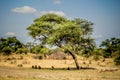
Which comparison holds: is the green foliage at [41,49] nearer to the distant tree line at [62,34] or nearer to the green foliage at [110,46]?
the distant tree line at [62,34]

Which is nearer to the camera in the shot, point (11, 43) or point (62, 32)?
point (62, 32)

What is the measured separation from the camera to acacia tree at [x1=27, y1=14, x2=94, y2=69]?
36.5 metres

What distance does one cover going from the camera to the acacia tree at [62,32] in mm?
36531

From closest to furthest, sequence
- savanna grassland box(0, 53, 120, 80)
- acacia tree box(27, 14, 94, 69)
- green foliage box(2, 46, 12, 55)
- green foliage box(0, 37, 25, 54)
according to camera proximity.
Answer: savanna grassland box(0, 53, 120, 80) < acacia tree box(27, 14, 94, 69) < green foliage box(2, 46, 12, 55) < green foliage box(0, 37, 25, 54)

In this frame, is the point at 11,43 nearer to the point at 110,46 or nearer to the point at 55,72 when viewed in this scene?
the point at 110,46

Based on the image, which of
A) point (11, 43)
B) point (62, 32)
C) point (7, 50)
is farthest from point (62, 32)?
point (11, 43)

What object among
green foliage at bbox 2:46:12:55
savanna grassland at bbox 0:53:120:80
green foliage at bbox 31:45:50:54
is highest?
green foliage at bbox 2:46:12:55

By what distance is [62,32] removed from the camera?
36250 millimetres

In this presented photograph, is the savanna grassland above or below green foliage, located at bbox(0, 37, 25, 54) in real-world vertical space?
below

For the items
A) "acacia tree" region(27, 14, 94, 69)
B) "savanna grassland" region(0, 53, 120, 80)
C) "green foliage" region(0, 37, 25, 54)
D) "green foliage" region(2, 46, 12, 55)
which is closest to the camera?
"savanna grassland" region(0, 53, 120, 80)

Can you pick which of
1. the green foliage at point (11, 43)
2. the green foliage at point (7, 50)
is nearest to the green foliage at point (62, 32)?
the green foliage at point (7, 50)

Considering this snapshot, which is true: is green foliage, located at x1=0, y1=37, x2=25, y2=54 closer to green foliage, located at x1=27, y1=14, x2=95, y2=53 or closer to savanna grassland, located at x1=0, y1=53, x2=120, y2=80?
savanna grassland, located at x1=0, y1=53, x2=120, y2=80

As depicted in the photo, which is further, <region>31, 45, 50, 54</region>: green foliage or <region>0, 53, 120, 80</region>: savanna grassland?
<region>31, 45, 50, 54</region>: green foliage

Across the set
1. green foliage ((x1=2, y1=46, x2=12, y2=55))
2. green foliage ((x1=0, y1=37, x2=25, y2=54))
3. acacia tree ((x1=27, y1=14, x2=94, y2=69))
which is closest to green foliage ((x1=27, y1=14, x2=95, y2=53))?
acacia tree ((x1=27, y1=14, x2=94, y2=69))
